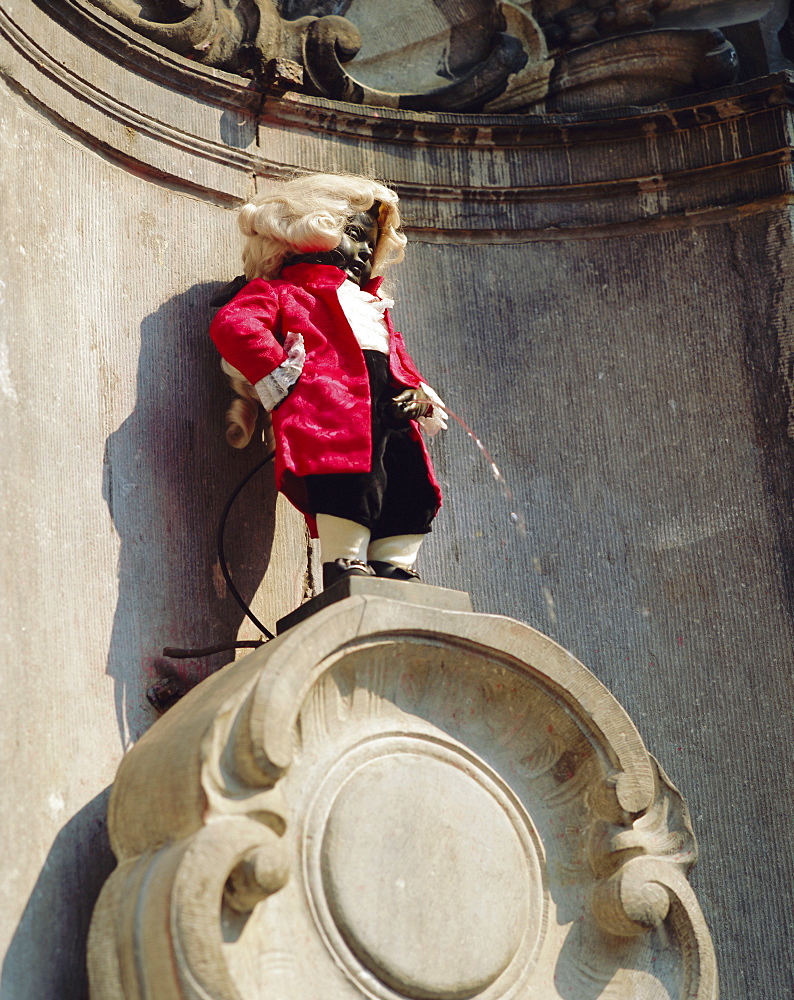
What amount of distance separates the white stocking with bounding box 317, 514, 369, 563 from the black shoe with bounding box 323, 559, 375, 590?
0.02 metres

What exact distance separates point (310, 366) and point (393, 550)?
1.57 ft

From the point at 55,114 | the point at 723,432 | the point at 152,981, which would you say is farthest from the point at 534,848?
the point at 55,114

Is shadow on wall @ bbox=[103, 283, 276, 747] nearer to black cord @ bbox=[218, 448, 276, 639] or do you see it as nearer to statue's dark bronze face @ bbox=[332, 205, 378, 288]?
black cord @ bbox=[218, 448, 276, 639]

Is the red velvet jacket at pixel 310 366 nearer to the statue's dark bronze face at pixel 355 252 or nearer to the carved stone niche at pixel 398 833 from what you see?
the statue's dark bronze face at pixel 355 252

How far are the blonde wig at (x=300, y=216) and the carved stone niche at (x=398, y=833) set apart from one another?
3.26 ft

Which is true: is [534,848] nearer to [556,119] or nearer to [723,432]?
[723,432]

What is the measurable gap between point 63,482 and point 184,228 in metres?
0.93

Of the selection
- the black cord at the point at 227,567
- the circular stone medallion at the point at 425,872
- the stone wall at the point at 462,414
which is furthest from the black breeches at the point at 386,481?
the circular stone medallion at the point at 425,872

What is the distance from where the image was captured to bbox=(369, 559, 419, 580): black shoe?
3.33 m

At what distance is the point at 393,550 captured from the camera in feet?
11.0

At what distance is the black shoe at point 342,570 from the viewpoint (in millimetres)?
3193

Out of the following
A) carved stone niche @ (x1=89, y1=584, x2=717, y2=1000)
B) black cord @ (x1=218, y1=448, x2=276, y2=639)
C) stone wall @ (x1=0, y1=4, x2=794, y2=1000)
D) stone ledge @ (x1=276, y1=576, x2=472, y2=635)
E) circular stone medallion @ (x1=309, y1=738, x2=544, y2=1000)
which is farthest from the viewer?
black cord @ (x1=218, y1=448, x2=276, y2=639)

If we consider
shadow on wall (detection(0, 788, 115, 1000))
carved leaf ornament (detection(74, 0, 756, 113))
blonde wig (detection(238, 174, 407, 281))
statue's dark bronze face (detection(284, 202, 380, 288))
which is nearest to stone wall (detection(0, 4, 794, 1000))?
shadow on wall (detection(0, 788, 115, 1000))

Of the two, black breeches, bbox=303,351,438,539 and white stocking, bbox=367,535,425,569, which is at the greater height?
black breeches, bbox=303,351,438,539
